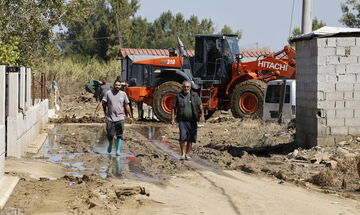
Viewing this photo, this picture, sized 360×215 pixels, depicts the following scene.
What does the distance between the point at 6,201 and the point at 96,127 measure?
17649 millimetres

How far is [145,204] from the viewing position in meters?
10.6

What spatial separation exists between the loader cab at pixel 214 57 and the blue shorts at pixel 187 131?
36.1 feet

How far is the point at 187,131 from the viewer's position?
16875mm

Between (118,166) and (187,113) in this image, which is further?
(187,113)

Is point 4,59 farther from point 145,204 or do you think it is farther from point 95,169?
point 145,204

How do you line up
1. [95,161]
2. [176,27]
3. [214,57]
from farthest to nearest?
[176,27] < [214,57] < [95,161]

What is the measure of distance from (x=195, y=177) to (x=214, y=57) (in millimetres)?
14469

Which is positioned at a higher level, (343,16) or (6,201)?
(343,16)

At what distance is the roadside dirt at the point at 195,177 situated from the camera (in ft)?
34.3

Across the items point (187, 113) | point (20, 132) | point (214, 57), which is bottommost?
point (20, 132)

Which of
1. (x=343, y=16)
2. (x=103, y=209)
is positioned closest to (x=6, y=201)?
(x=103, y=209)

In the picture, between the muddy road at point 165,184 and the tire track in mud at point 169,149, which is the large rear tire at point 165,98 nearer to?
the tire track in mud at point 169,149

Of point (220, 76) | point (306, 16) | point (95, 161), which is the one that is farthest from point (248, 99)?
point (95, 161)

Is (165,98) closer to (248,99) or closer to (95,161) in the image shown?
(248,99)
